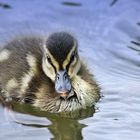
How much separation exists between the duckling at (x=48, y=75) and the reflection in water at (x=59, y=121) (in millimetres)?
41

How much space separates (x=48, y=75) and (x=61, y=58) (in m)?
0.25

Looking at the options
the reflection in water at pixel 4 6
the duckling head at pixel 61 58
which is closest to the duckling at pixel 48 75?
the duckling head at pixel 61 58

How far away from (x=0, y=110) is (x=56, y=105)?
0.37 m

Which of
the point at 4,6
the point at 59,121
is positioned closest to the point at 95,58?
the point at 59,121

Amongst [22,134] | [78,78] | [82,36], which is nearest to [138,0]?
[82,36]

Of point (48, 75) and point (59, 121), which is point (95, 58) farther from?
point (59, 121)

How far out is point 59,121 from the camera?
16.1ft

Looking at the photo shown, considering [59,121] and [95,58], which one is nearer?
[59,121]

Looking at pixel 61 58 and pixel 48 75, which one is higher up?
pixel 61 58

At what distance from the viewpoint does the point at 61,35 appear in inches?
190

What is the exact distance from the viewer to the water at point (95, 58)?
4711 mm

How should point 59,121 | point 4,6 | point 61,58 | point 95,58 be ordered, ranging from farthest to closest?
1. point 4,6
2. point 95,58
3. point 59,121
4. point 61,58

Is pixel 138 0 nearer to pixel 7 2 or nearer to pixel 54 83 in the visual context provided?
pixel 7 2

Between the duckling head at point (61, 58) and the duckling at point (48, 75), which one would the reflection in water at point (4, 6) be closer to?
the duckling at point (48, 75)
